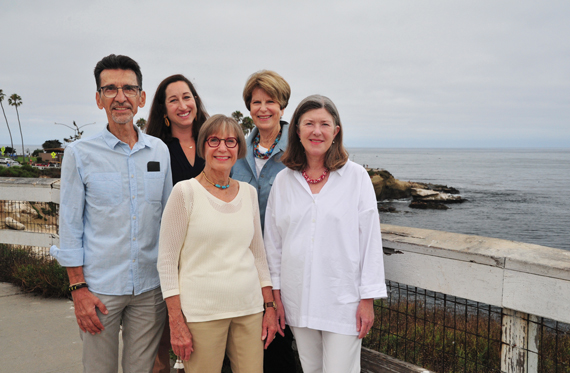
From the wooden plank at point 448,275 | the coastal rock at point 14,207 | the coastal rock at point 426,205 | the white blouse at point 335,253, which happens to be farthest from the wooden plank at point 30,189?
the coastal rock at point 426,205

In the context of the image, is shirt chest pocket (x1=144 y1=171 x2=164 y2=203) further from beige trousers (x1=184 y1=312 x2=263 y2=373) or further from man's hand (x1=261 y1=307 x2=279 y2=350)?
man's hand (x1=261 y1=307 x2=279 y2=350)

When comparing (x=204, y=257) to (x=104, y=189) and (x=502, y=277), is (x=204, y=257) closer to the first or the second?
(x=104, y=189)

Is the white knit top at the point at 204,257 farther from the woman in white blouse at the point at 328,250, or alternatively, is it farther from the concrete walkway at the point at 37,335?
the concrete walkway at the point at 37,335

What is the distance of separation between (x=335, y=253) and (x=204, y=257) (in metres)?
0.73

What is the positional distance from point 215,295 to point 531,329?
5.75 feet

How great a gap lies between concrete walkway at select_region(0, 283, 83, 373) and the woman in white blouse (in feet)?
7.40

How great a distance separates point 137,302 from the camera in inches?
96.5

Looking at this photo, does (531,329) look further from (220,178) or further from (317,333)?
(220,178)

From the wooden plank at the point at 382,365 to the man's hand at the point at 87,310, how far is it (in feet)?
5.81

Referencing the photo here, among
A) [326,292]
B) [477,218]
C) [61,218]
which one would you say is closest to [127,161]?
[61,218]

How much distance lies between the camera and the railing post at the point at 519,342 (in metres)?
2.22

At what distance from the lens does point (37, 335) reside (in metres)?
3.91

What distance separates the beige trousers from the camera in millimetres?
2162

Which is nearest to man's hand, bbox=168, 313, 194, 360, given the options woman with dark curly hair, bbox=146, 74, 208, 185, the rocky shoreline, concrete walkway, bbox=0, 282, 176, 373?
woman with dark curly hair, bbox=146, 74, 208, 185
